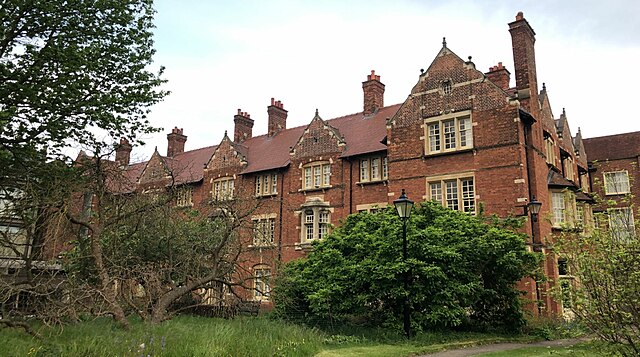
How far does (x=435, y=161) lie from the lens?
24.6 m

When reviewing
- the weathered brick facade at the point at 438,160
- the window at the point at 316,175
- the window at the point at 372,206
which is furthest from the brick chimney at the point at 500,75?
the window at the point at 316,175

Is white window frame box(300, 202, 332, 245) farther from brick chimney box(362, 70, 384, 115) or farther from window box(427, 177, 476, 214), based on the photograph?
brick chimney box(362, 70, 384, 115)

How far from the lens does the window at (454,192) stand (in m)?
23.5

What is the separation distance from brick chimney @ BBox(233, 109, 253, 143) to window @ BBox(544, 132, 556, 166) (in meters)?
22.6

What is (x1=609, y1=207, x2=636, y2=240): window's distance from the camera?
10355 mm

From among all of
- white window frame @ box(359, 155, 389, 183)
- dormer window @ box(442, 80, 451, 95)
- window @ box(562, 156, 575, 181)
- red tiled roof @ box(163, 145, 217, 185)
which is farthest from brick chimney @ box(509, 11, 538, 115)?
red tiled roof @ box(163, 145, 217, 185)

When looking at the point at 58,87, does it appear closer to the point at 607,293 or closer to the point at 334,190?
the point at 607,293

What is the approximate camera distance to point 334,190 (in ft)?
97.1

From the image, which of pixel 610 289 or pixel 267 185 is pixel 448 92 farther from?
pixel 610 289

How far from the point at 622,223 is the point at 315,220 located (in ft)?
65.1

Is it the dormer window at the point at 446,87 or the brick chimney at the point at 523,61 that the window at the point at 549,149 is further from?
the dormer window at the point at 446,87

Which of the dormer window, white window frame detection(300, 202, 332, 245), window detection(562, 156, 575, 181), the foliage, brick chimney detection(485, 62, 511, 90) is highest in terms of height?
brick chimney detection(485, 62, 511, 90)

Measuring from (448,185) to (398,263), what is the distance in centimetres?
886

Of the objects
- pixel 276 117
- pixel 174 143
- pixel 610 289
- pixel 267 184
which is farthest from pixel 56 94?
pixel 174 143
